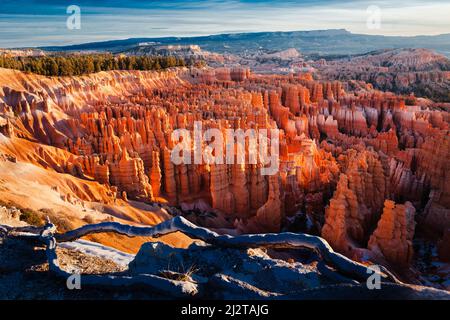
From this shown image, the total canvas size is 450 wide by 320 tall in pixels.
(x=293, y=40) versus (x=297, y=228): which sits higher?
(x=293, y=40)

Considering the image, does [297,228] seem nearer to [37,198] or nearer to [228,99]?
[37,198]

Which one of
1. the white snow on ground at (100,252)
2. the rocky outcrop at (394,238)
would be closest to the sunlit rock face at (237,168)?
the rocky outcrop at (394,238)

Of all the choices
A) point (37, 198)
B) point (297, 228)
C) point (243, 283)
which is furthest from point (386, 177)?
point (243, 283)

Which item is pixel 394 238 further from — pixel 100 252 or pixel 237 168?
pixel 100 252

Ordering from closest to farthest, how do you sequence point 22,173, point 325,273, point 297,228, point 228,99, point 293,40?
1. point 325,273
2. point 22,173
3. point 297,228
4. point 228,99
5. point 293,40

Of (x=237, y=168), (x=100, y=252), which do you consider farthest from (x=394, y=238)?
(x=100, y=252)

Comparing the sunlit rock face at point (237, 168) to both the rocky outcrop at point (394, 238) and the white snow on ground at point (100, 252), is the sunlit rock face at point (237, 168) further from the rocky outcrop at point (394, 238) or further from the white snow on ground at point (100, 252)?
the white snow on ground at point (100, 252)

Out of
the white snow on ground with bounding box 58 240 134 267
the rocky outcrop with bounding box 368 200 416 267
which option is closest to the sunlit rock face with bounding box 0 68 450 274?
the rocky outcrop with bounding box 368 200 416 267
